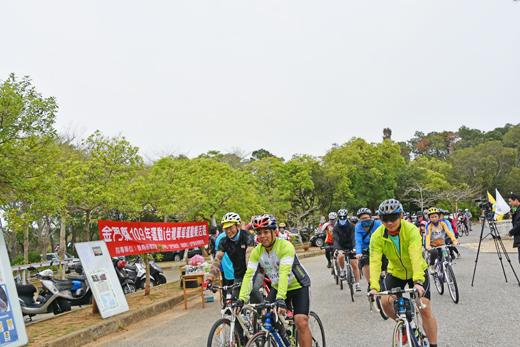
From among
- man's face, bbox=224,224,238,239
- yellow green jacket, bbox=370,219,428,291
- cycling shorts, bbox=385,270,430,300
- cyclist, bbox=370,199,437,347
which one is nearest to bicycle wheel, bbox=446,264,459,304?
cycling shorts, bbox=385,270,430,300

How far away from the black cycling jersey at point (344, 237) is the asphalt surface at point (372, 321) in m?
1.16

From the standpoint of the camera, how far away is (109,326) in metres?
8.30

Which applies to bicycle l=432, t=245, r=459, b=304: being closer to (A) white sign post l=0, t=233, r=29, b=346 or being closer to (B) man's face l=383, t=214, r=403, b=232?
(B) man's face l=383, t=214, r=403, b=232

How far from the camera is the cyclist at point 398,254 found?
4.23 m

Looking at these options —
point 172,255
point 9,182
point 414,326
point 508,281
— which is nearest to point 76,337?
point 9,182

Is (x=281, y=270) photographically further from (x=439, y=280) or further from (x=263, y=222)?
(x=439, y=280)

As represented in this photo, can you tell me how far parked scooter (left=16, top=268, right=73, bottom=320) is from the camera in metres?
9.87

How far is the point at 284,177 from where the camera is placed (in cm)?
3397

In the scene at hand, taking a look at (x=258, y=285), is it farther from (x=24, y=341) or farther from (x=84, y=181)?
(x=84, y=181)

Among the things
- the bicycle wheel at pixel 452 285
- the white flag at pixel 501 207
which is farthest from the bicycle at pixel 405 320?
the white flag at pixel 501 207

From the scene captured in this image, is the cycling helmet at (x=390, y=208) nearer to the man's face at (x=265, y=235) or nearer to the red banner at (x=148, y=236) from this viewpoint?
the man's face at (x=265, y=235)

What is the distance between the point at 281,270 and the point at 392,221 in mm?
1287

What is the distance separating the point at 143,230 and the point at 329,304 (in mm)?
5363

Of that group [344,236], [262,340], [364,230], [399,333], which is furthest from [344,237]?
[262,340]
